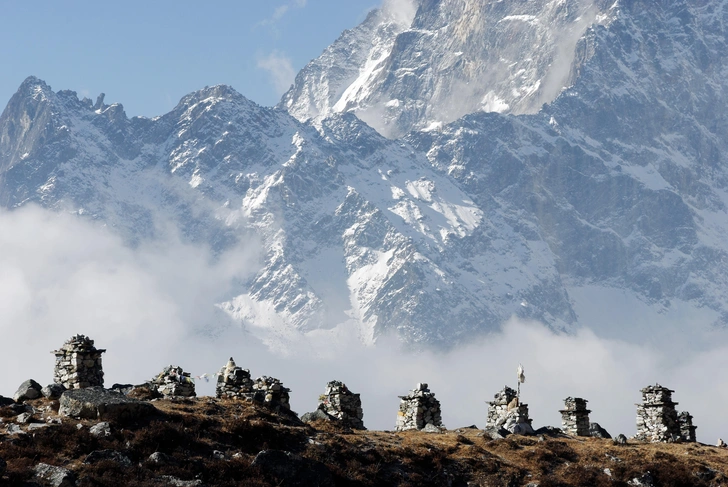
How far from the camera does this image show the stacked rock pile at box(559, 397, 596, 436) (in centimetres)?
7575

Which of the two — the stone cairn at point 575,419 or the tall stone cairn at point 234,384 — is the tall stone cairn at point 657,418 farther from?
the tall stone cairn at point 234,384

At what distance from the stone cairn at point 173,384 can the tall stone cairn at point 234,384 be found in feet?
6.09

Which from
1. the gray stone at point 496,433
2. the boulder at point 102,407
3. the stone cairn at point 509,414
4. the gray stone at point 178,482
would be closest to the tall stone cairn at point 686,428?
the stone cairn at point 509,414

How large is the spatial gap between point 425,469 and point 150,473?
15744 mm

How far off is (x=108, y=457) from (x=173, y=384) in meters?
16.9

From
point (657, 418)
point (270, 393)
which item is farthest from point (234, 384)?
point (657, 418)

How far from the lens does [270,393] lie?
66.6 metres

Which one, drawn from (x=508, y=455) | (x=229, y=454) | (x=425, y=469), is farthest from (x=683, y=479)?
(x=229, y=454)

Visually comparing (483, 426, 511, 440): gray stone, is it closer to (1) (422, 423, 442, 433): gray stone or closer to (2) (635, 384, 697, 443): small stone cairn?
(1) (422, 423, 442, 433): gray stone

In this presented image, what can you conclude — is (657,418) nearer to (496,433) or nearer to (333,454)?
(496,433)

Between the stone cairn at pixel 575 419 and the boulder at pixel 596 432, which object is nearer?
the stone cairn at pixel 575 419

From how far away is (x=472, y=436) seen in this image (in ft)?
219

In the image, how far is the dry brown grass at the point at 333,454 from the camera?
5000 centimetres

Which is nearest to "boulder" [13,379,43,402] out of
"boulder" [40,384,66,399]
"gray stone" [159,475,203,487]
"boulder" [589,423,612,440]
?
"boulder" [40,384,66,399]
